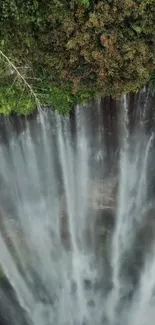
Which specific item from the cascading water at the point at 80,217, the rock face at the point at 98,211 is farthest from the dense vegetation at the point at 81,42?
the rock face at the point at 98,211

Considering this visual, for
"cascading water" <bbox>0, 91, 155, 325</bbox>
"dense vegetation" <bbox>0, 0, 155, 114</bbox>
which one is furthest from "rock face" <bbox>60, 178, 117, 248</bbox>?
"dense vegetation" <bbox>0, 0, 155, 114</bbox>

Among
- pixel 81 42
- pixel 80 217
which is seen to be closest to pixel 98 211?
pixel 80 217

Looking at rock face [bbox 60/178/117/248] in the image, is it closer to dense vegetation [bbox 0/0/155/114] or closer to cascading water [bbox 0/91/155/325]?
cascading water [bbox 0/91/155/325]

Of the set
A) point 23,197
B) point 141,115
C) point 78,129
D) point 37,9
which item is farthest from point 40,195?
point 37,9

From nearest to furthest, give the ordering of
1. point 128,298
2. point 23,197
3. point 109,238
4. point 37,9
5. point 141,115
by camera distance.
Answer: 1. point 37,9
2. point 141,115
3. point 23,197
4. point 109,238
5. point 128,298

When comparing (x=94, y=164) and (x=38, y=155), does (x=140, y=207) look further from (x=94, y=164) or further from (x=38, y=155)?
(x=38, y=155)

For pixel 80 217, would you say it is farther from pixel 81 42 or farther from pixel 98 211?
pixel 81 42
